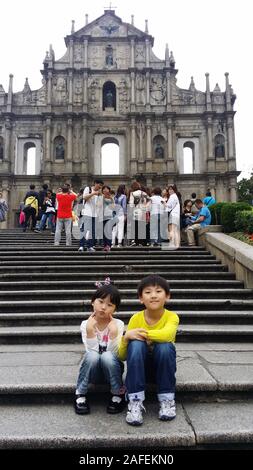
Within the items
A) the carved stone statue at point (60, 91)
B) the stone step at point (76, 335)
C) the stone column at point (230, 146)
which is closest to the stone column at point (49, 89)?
the carved stone statue at point (60, 91)

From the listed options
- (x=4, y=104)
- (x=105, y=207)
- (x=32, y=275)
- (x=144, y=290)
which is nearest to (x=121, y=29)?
(x=4, y=104)

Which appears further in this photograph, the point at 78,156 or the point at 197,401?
the point at 78,156

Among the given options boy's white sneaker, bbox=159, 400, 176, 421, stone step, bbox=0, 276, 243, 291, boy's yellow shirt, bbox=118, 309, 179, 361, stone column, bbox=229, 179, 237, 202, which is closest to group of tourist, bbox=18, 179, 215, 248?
stone step, bbox=0, 276, 243, 291

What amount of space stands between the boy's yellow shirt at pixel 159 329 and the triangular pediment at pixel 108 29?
108 ft

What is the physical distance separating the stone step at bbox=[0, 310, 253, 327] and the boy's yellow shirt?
2.59 m

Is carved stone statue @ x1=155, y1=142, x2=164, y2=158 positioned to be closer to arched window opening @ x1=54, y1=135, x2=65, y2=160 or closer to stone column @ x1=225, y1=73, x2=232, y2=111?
stone column @ x1=225, y1=73, x2=232, y2=111

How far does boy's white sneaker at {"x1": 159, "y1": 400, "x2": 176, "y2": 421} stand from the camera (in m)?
3.10

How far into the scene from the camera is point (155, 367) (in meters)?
3.30

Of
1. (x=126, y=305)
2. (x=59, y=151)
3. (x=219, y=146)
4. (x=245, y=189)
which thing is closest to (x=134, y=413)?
(x=126, y=305)

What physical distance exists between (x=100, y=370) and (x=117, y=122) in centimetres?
2899

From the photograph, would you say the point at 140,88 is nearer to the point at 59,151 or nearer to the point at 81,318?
the point at 59,151
